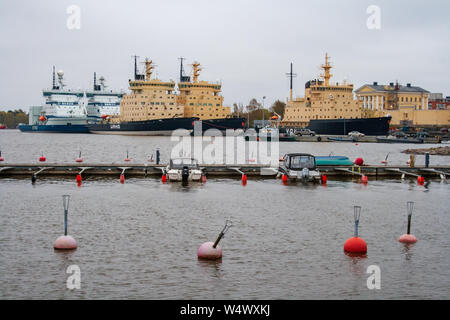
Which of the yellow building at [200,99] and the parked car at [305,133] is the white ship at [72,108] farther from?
the parked car at [305,133]

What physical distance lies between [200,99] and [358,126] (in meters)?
34.0

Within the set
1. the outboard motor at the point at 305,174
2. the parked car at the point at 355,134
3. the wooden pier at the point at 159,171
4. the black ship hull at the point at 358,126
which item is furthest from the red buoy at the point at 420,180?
the black ship hull at the point at 358,126

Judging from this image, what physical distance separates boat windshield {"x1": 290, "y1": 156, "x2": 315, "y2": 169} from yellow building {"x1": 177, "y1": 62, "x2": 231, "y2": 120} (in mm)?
84601

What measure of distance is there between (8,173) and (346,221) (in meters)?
24.1

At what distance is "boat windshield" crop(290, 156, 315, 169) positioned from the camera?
3378 centimetres

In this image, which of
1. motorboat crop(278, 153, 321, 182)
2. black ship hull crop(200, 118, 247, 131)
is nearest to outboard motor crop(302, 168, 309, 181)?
motorboat crop(278, 153, 321, 182)

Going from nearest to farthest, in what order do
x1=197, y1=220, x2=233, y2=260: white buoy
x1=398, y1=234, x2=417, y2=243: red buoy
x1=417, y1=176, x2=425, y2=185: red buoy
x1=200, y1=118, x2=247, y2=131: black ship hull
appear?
1. x1=197, y1=220, x2=233, y2=260: white buoy
2. x1=398, y1=234, x2=417, y2=243: red buoy
3. x1=417, y1=176, x2=425, y2=185: red buoy
4. x1=200, y1=118, x2=247, y2=131: black ship hull

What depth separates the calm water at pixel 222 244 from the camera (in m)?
12.8

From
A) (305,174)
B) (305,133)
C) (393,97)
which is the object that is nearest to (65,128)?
(305,133)

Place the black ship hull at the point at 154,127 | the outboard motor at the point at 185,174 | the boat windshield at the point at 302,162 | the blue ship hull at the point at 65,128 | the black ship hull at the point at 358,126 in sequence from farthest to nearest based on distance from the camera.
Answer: the blue ship hull at the point at 65,128, the black ship hull at the point at 154,127, the black ship hull at the point at 358,126, the boat windshield at the point at 302,162, the outboard motor at the point at 185,174

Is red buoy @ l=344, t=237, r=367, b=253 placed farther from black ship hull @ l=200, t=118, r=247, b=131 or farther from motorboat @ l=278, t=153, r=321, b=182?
black ship hull @ l=200, t=118, r=247, b=131

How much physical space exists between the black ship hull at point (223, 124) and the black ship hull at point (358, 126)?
17108 millimetres

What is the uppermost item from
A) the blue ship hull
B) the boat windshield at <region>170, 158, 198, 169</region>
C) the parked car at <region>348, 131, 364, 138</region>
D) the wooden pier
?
the blue ship hull
